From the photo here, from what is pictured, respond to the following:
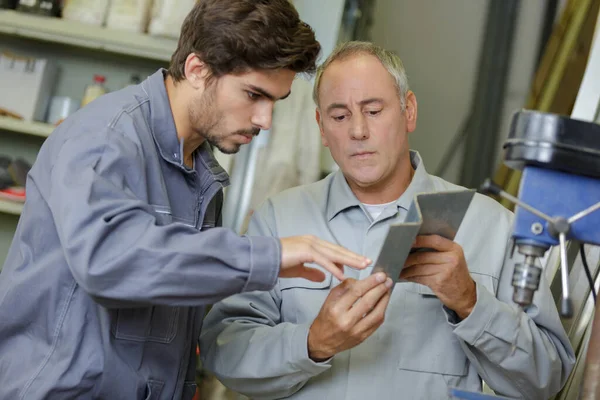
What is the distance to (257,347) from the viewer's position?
5.83ft

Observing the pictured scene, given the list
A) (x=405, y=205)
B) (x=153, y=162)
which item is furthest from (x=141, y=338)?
(x=405, y=205)

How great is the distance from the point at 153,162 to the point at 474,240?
82cm

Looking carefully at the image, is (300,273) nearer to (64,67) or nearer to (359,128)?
(359,128)

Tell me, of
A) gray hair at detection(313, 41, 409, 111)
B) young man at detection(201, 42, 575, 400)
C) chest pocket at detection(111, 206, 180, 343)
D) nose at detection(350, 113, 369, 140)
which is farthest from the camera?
gray hair at detection(313, 41, 409, 111)

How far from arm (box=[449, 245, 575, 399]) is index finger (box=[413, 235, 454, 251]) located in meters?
0.15

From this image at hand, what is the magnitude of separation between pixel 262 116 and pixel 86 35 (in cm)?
158

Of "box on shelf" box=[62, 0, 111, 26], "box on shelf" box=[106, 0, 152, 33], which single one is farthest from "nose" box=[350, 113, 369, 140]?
"box on shelf" box=[62, 0, 111, 26]

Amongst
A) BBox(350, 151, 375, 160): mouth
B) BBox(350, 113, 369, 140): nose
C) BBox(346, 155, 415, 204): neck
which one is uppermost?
BBox(350, 113, 369, 140): nose

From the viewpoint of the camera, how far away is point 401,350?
1.81m

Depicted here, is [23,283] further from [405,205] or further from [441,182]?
[441,182]

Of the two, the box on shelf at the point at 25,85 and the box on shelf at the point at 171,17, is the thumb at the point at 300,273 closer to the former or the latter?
the box on shelf at the point at 171,17

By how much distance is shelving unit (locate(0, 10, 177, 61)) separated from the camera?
9.87 feet

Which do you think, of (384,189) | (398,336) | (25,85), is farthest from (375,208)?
(25,85)

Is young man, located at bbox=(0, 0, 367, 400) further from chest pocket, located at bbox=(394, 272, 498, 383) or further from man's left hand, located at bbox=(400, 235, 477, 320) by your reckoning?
chest pocket, located at bbox=(394, 272, 498, 383)
